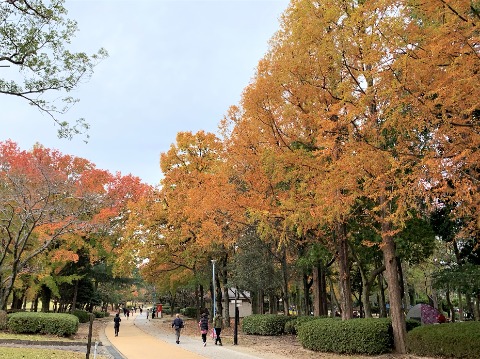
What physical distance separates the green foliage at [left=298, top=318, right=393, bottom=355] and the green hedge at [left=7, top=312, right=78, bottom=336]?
449 inches

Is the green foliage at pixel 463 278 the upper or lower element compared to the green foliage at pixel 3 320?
upper

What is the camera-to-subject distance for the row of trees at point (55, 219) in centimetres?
1934

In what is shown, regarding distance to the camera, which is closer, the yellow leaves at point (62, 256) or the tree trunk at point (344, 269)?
the tree trunk at point (344, 269)

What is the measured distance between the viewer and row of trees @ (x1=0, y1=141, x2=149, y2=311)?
19344 mm

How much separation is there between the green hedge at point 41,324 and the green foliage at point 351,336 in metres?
11.4

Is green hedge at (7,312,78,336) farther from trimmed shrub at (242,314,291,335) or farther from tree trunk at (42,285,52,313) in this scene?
tree trunk at (42,285,52,313)

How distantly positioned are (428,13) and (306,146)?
6166 millimetres

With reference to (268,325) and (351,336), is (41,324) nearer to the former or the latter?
(268,325)

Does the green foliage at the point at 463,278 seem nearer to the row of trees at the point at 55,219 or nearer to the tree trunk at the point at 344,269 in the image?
the tree trunk at the point at 344,269

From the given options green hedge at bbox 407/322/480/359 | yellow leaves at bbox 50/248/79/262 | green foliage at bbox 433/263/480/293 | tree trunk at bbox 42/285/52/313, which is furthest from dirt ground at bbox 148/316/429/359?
tree trunk at bbox 42/285/52/313

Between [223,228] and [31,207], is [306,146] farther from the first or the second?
[31,207]

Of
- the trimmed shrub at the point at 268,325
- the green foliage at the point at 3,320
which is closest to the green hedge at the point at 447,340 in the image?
the trimmed shrub at the point at 268,325

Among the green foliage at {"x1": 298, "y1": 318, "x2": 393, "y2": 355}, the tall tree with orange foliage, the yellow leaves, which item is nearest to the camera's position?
the green foliage at {"x1": 298, "y1": 318, "x2": 393, "y2": 355}

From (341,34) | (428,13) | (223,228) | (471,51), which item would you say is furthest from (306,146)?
(223,228)
